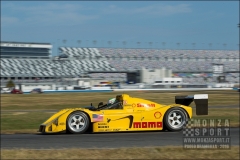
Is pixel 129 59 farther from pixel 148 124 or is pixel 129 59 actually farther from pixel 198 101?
pixel 198 101

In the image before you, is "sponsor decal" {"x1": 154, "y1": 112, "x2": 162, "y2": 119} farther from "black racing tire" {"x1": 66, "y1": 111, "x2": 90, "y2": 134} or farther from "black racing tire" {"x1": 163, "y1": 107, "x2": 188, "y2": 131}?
"black racing tire" {"x1": 66, "y1": 111, "x2": 90, "y2": 134}

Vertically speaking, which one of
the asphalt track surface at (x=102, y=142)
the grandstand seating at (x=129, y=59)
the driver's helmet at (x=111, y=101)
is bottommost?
the asphalt track surface at (x=102, y=142)

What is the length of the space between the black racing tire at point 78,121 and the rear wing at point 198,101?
177 cm

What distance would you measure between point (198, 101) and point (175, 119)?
5.05ft

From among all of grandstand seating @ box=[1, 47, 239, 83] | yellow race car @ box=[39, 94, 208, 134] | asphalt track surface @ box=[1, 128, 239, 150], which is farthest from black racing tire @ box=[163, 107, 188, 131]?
asphalt track surface @ box=[1, 128, 239, 150]

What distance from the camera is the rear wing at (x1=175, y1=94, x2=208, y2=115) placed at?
2745 mm

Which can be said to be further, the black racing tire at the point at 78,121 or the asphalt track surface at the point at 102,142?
the asphalt track surface at the point at 102,142

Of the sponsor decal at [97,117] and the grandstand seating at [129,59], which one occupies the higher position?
the grandstand seating at [129,59]

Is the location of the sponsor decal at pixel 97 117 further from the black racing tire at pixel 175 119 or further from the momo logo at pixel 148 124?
the black racing tire at pixel 175 119

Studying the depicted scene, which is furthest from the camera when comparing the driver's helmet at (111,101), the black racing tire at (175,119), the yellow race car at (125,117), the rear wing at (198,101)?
the yellow race car at (125,117)

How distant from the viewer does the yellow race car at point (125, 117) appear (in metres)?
4.11

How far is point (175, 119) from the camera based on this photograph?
4.42 metres

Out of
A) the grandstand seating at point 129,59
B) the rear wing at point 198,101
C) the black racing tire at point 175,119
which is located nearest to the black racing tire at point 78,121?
the grandstand seating at point 129,59

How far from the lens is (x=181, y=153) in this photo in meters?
10.2
